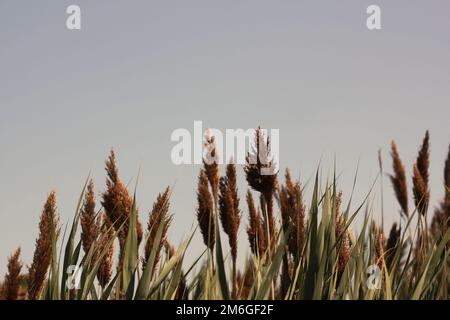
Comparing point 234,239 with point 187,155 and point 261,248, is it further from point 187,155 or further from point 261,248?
point 187,155

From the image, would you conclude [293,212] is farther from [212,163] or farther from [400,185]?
[400,185]

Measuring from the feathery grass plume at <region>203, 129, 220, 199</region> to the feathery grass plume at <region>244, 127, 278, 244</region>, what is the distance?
0.18 meters

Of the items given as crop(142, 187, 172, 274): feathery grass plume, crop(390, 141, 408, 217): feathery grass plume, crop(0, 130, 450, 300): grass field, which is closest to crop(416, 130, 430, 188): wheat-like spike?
crop(390, 141, 408, 217): feathery grass plume

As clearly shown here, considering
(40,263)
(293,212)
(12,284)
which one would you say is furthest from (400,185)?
(12,284)

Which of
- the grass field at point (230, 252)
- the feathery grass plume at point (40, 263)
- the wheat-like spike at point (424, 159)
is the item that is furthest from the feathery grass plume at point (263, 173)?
the wheat-like spike at point (424, 159)

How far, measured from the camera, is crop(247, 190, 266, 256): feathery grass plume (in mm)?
3480

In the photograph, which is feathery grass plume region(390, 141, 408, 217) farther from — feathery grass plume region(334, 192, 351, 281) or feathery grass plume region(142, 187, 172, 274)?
feathery grass plume region(142, 187, 172, 274)

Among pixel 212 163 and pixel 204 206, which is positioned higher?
pixel 212 163

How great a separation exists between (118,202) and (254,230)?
1045mm

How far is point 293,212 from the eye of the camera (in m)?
3.08

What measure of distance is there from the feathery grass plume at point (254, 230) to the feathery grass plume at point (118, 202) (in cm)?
80

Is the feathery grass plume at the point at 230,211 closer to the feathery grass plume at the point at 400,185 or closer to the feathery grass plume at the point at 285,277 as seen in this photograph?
the feathery grass plume at the point at 285,277
